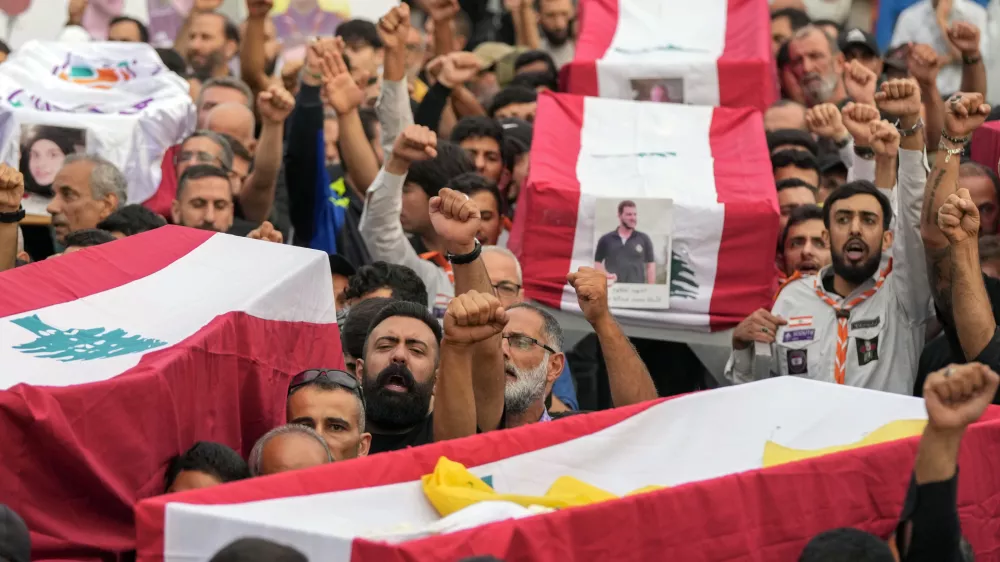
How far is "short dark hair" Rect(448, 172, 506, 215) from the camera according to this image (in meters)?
6.76

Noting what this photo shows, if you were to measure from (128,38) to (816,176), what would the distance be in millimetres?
4134

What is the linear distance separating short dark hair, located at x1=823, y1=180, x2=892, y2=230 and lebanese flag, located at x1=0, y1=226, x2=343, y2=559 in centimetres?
192

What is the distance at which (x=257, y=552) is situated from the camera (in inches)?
119

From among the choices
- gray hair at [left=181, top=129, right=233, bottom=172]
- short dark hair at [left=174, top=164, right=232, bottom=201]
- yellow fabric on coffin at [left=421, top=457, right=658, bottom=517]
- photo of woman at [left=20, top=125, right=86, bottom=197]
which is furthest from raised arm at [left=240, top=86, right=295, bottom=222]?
yellow fabric on coffin at [left=421, top=457, right=658, bottom=517]

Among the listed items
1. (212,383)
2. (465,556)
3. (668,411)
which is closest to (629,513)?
(465,556)

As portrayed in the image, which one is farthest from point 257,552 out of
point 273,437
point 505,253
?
point 505,253

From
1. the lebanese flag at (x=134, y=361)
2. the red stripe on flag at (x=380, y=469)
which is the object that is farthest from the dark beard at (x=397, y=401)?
the red stripe on flag at (x=380, y=469)

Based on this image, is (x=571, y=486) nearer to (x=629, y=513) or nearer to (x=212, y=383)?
(x=629, y=513)

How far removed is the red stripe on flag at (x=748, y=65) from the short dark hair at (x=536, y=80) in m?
1.12

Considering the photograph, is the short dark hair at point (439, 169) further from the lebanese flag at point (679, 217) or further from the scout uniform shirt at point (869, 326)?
the scout uniform shirt at point (869, 326)

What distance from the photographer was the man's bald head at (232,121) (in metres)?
7.64

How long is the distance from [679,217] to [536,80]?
232 centimetres

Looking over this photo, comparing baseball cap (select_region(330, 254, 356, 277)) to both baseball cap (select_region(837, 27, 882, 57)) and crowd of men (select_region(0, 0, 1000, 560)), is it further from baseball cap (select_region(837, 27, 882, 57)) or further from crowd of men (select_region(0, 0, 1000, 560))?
baseball cap (select_region(837, 27, 882, 57))

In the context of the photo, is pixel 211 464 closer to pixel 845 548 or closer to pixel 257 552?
pixel 257 552
